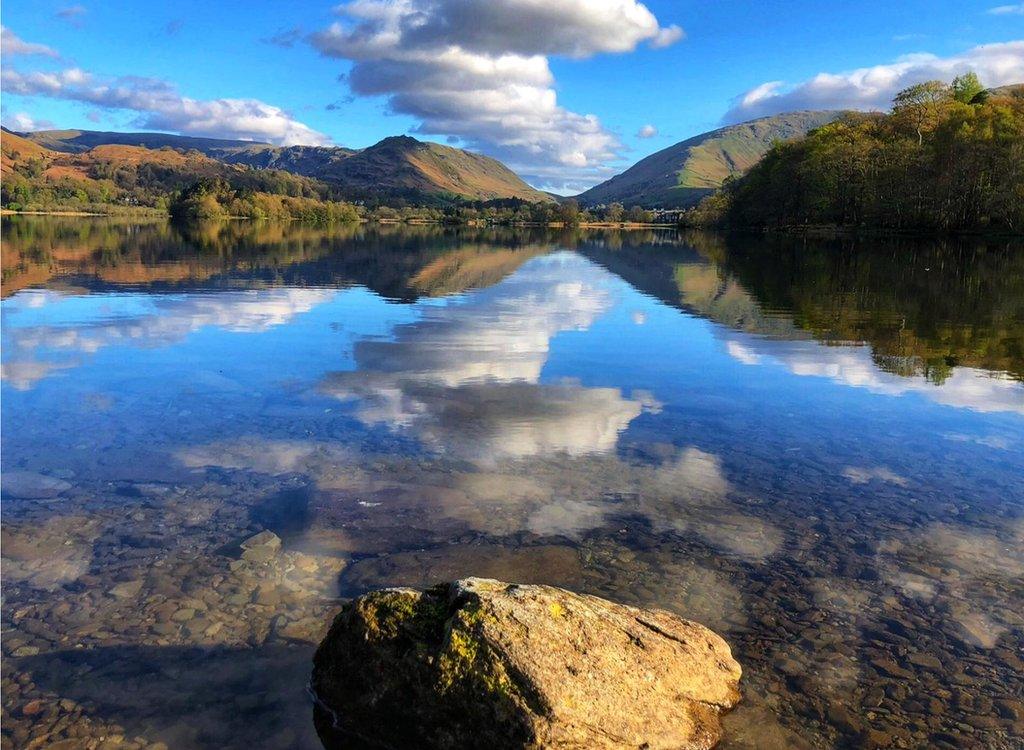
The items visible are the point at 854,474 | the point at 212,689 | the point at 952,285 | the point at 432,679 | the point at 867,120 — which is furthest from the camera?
the point at 867,120

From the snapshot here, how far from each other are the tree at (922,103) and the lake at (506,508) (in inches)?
4249

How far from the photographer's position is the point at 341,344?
24.5 metres

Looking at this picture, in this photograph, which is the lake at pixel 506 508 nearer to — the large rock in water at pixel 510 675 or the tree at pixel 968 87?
the large rock in water at pixel 510 675

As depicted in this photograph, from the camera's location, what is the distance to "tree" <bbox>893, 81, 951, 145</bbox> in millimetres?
114062

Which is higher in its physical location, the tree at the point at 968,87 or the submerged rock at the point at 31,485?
the tree at the point at 968,87

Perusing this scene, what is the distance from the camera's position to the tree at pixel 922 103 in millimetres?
114062

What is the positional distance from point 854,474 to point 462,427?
7491 mm

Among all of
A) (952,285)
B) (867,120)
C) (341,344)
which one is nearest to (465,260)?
(952,285)

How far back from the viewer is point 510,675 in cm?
585

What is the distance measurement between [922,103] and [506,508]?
5257 inches

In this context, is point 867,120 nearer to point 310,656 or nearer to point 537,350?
point 537,350

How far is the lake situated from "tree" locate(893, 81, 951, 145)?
107919mm

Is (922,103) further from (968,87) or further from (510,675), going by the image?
(510,675)

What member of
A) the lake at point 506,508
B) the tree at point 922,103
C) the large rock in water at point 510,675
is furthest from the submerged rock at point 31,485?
the tree at point 922,103
